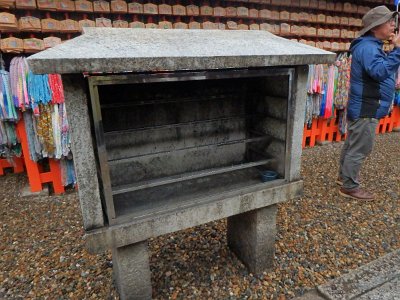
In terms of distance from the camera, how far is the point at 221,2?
4.78 meters

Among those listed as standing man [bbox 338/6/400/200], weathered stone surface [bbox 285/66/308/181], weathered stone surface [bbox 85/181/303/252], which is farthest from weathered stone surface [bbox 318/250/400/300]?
standing man [bbox 338/6/400/200]

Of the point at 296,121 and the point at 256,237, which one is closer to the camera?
the point at 296,121

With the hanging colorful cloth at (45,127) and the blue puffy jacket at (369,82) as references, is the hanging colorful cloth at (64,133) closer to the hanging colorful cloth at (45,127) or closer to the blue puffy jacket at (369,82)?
the hanging colorful cloth at (45,127)

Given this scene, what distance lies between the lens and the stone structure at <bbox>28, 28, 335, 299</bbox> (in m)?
1.57

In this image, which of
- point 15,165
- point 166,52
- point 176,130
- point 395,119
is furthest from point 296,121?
point 395,119

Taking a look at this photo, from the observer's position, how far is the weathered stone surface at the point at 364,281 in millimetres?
2293

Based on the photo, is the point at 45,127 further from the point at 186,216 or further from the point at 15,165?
the point at 186,216

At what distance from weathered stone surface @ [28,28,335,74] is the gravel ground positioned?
5.91 feet

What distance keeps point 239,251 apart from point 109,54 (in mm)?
2088

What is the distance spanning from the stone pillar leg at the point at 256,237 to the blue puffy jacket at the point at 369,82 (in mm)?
2021

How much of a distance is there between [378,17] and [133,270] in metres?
3.63

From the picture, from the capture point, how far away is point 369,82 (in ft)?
11.2

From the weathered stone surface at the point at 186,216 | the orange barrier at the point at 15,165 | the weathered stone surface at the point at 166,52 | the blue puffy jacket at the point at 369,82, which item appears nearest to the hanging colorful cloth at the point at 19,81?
the orange barrier at the point at 15,165

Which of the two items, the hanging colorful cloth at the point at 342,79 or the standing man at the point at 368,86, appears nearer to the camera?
the standing man at the point at 368,86
